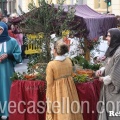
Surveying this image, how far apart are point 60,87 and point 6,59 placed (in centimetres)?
158

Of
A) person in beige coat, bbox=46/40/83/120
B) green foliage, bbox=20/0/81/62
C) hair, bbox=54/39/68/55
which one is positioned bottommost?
person in beige coat, bbox=46/40/83/120

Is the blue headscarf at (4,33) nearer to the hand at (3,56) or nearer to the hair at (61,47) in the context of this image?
the hand at (3,56)

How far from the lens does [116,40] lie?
577cm

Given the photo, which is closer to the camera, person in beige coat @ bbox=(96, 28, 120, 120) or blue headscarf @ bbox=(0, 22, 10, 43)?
person in beige coat @ bbox=(96, 28, 120, 120)

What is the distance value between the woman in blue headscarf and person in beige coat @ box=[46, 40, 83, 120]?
1.40 m

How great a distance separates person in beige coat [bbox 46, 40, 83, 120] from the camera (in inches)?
229

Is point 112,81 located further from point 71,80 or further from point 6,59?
point 6,59

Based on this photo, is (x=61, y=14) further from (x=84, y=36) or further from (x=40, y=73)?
(x=84, y=36)

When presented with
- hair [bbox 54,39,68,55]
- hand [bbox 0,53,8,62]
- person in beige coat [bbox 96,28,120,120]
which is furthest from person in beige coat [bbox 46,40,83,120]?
hand [bbox 0,53,8,62]

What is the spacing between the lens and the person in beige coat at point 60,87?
19.1ft

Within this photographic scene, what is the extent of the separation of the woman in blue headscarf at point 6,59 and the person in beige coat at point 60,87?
4.59ft

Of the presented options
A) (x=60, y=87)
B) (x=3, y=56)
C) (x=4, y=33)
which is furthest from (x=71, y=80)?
(x=4, y=33)

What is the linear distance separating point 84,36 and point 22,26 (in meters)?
1.94

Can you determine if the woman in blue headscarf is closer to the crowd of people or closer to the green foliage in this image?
the green foliage
